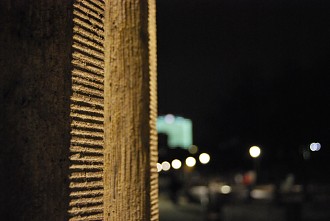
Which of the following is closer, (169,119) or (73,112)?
(73,112)

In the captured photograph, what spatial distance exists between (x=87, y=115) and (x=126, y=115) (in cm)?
84

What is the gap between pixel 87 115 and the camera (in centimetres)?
333

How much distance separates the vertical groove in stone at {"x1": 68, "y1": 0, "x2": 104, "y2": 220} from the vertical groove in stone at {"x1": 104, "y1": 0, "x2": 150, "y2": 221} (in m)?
0.39

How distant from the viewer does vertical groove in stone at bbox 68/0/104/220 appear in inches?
123

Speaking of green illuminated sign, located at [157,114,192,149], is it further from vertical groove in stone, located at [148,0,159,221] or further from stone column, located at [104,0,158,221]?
stone column, located at [104,0,158,221]

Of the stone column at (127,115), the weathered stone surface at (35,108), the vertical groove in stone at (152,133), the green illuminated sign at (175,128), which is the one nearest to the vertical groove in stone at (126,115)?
the stone column at (127,115)

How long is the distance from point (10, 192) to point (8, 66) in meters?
0.68

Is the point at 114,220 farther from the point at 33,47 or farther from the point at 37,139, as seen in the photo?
the point at 33,47

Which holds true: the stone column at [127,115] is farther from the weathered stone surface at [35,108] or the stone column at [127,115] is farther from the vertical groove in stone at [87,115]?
the weathered stone surface at [35,108]

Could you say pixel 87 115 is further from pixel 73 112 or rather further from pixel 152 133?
pixel 152 133

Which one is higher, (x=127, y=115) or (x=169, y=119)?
(x=169, y=119)

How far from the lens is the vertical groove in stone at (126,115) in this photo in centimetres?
393

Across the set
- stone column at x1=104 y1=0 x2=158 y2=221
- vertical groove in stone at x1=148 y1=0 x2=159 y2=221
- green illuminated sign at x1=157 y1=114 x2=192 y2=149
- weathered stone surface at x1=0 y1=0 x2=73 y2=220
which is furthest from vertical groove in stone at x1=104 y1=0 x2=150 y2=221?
green illuminated sign at x1=157 y1=114 x2=192 y2=149

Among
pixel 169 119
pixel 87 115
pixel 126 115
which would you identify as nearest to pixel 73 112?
pixel 87 115
